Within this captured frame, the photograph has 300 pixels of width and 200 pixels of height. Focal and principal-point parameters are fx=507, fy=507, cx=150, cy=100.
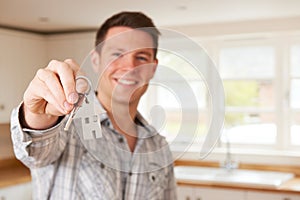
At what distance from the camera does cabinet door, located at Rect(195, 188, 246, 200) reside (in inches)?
133

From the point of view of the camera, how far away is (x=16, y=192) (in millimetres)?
3703

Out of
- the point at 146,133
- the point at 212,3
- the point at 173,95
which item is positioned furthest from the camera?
the point at 212,3

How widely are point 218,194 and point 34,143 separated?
2600mm

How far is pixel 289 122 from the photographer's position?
3.95 m

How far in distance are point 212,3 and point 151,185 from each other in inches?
77.9

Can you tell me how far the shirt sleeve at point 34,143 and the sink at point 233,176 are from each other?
7.74ft

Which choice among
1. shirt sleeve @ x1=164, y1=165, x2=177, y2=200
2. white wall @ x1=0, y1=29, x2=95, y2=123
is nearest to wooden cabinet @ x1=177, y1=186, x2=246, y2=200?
white wall @ x1=0, y1=29, x2=95, y2=123

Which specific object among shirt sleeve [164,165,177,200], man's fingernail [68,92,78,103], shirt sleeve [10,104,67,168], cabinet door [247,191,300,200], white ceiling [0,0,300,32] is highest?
white ceiling [0,0,300,32]

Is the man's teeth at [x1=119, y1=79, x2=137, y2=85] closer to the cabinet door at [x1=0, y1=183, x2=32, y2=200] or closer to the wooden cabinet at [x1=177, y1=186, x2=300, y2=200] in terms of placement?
the wooden cabinet at [x1=177, y1=186, x2=300, y2=200]

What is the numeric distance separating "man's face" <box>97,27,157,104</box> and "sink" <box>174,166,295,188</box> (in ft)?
9.10

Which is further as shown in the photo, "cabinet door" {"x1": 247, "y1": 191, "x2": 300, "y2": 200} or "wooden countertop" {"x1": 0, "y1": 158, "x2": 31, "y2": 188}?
"wooden countertop" {"x1": 0, "y1": 158, "x2": 31, "y2": 188}

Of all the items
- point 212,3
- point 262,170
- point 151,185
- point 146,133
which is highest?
point 212,3

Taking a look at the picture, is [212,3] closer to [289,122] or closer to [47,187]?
[289,122]

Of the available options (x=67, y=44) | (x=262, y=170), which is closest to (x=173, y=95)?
(x=262, y=170)
